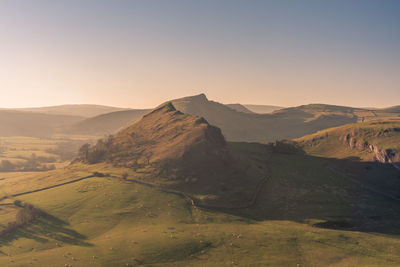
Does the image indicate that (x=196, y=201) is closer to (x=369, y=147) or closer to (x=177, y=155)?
(x=177, y=155)

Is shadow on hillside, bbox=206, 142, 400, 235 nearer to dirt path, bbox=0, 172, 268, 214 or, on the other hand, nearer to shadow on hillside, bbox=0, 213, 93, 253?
dirt path, bbox=0, 172, 268, 214

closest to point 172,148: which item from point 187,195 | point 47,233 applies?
point 187,195

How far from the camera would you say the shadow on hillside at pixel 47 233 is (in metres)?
72.1

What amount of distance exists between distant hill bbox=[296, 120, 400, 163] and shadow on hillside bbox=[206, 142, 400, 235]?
42.8 ft

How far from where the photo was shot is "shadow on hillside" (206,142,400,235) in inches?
3361

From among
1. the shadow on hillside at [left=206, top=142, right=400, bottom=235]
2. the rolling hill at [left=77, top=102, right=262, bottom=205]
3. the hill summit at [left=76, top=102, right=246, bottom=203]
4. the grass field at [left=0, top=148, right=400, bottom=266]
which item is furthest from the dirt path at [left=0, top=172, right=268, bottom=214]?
the hill summit at [left=76, top=102, right=246, bottom=203]

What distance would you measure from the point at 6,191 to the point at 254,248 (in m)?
119

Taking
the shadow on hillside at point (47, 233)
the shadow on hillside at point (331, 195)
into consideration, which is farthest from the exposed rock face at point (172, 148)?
the shadow on hillside at point (47, 233)

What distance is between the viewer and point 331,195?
104 metres

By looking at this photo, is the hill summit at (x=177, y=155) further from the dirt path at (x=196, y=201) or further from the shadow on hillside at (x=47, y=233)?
the shadow on hillside at (x=47, y=233)

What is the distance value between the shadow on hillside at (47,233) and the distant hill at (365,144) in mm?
161811

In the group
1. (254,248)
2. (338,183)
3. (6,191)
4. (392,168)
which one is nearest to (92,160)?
(6,191)

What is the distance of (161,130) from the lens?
520ft

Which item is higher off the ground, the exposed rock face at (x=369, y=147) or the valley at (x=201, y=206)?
the exposed rock face at (x=369, y=147)
